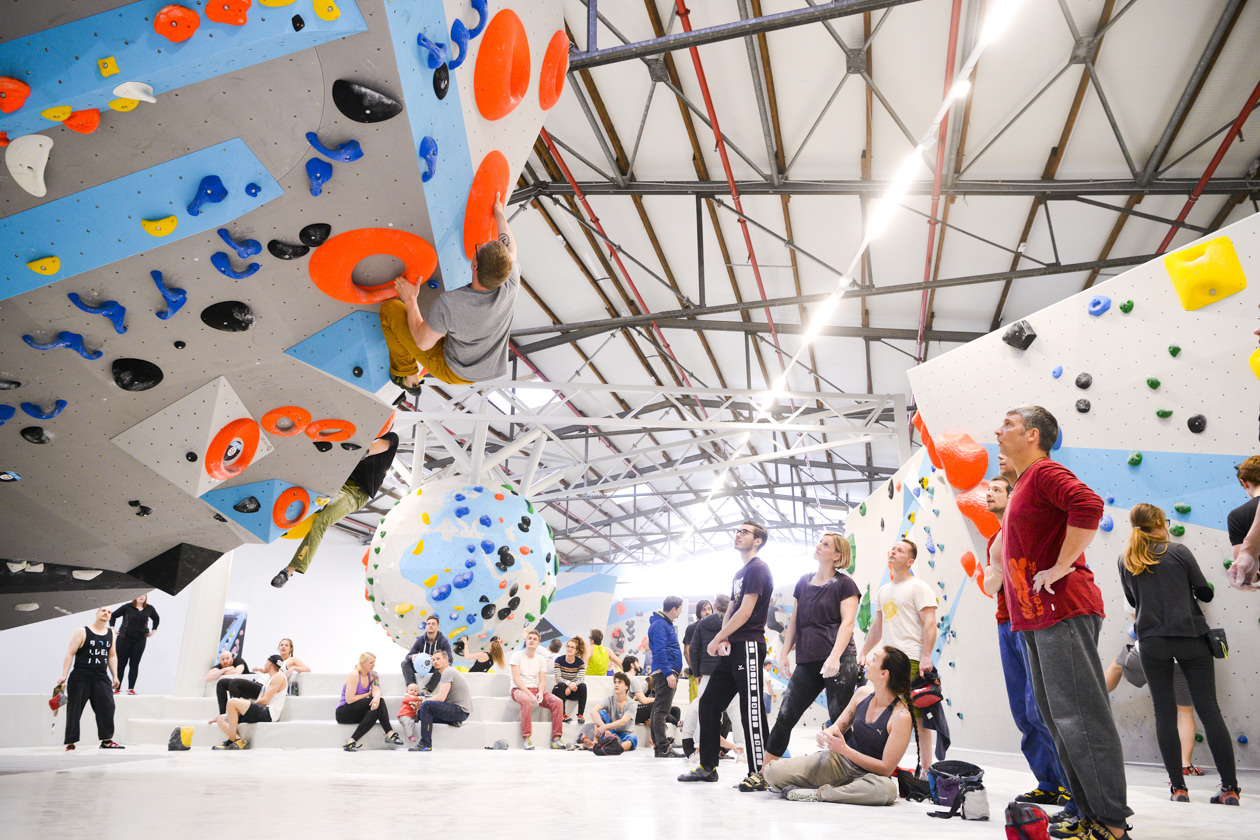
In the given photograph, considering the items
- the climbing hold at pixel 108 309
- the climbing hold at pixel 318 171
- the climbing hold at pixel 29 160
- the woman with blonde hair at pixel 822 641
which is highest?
the climbing hold at pixel 318 171

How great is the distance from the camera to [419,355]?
3578 millimetres

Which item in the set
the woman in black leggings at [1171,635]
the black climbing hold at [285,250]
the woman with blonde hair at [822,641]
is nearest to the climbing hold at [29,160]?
the black climbing hold at [285,250]

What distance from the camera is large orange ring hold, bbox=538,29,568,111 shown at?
3773 mm

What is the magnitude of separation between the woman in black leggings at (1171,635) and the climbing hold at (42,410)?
5.04 m

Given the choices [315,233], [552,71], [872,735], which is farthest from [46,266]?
[872,735]

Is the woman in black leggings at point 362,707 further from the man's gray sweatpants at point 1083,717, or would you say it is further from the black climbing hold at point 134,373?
the man's gray sweatpants at point 1083,717

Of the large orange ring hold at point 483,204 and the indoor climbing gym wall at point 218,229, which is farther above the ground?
the large orange ring hold at point 483,204

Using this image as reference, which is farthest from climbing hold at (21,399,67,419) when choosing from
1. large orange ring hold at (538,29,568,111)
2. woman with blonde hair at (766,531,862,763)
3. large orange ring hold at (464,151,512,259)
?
woman with blonde hair at (766,531,862,763)

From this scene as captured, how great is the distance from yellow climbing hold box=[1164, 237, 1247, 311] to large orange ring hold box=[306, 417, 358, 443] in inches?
219

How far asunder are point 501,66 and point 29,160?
1.74m

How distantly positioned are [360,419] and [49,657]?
38.1ft

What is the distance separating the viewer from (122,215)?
2.68m

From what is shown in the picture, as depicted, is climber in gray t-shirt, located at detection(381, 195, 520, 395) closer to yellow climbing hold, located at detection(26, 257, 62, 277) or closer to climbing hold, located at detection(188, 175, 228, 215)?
climbing hold, located at detection(188, 175, 228, 215)

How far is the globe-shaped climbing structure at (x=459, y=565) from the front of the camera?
7.97m
